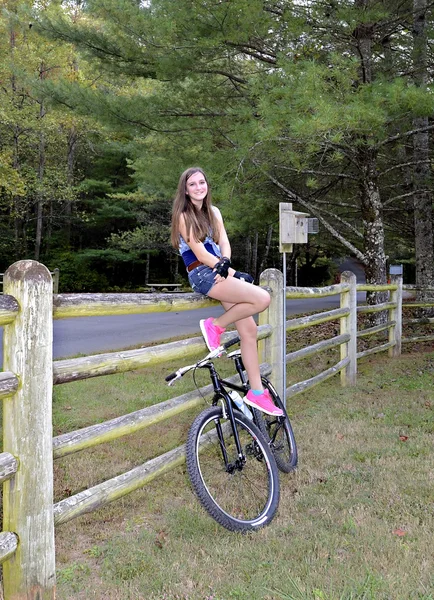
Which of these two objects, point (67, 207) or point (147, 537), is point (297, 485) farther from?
point (67, 207)

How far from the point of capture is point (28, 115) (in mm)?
22578

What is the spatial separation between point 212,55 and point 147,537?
26.0 ft

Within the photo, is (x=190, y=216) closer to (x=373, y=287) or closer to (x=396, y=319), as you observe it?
(x=373, y=287)

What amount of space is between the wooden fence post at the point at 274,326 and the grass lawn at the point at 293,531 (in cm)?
66

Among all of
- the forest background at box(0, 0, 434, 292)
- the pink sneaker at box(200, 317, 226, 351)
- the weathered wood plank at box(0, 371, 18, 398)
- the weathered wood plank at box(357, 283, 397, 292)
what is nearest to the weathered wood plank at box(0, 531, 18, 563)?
the weathered wood plank at box(0, 371, 18, 398)

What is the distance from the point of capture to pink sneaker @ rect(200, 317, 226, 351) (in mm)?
3807

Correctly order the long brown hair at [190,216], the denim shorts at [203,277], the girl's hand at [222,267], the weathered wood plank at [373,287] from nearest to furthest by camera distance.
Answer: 1. the girl's hand at [222,267]
2. the long brown hair at [190,216]
3. the denim shorts at [203,277]
4. the weathered wood plank at [373,287]

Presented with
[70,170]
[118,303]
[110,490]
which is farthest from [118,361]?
[70,170]

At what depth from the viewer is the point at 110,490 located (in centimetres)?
307

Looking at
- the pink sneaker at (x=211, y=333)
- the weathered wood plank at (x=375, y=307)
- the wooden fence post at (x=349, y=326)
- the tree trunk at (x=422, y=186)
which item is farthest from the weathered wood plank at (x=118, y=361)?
the tree trunk at (x=422, y=186)

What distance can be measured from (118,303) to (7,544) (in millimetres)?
1377

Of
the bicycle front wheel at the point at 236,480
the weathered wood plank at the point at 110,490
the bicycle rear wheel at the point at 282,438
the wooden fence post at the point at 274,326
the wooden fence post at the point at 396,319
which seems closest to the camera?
the weathered wood plank at the point at 110,490

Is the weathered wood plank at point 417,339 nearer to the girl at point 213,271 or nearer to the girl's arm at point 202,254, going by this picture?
the girl at point 213,271

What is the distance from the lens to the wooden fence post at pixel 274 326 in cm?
510
